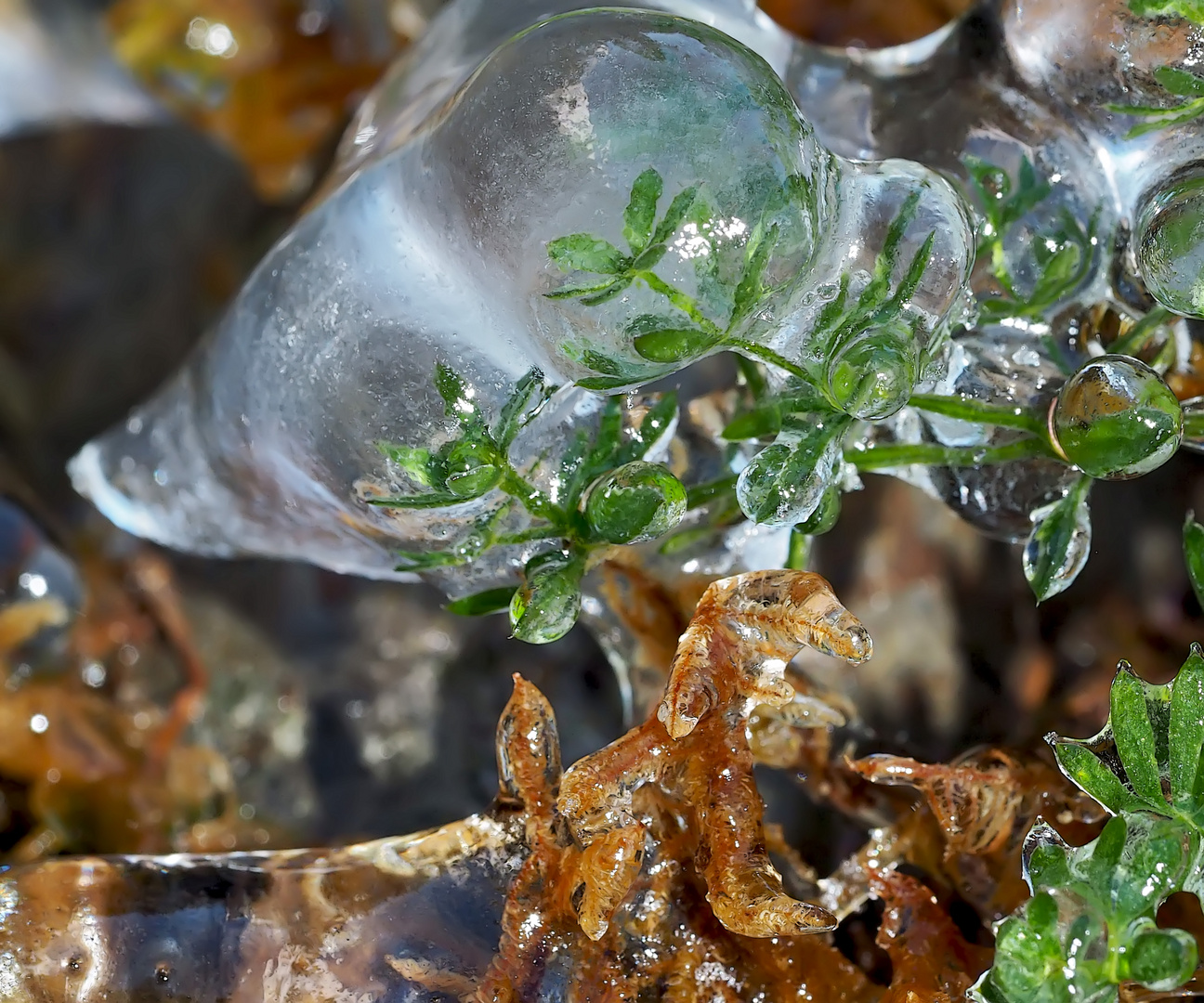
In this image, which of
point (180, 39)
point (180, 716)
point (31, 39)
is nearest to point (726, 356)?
point (180, 716)

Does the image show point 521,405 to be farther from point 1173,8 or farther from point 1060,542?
point 1173,8

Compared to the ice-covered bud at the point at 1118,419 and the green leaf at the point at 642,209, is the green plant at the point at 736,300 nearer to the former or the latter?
the green leaf at the point at 642,209

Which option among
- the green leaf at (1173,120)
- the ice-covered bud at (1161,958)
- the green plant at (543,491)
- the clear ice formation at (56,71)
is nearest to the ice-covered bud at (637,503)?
the green plant at (543,491)

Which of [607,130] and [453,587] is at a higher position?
[607,130]

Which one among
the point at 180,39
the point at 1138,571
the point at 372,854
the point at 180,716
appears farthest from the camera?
the point at 180,39

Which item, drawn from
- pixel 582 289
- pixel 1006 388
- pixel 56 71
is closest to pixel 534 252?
pixel 582 289

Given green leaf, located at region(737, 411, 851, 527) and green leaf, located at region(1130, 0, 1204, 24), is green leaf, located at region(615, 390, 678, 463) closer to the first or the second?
green leaf, located at region(737, 411, 851, 527)

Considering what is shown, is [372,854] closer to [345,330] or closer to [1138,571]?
[345,330]
